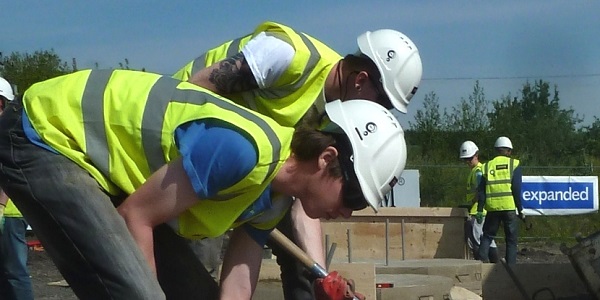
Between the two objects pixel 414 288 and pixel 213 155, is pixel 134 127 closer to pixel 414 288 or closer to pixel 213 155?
pixel 213 155

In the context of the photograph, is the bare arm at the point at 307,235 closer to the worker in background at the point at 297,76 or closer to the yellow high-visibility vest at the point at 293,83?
the worker in background at the point at 297,76

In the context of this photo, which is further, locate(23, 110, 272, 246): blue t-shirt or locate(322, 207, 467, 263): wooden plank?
locate(322, 207, 467, 263): wooden plank

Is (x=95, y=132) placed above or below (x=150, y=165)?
above

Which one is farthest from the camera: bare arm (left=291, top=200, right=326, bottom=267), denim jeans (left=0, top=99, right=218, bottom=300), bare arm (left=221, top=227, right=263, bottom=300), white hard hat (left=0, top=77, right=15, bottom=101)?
white hard hat (left=0, top=77, right=15, bottom=101)

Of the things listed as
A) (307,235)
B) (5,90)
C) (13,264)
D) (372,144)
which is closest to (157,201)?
(372,144)

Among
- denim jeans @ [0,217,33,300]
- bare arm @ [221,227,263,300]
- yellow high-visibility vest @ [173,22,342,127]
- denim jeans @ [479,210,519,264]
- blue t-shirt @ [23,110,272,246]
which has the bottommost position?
denim jeans @ [479,210,519,264]

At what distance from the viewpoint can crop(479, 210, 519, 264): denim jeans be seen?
13781 millimetres

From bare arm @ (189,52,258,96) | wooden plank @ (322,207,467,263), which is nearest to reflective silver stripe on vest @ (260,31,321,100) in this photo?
bare arm @ (189,52,258,96)

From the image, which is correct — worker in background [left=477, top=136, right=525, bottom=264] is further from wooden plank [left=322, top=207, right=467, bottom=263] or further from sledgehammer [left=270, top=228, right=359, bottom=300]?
sledgehammer [left=270, top=228, right=359, bottom=300]

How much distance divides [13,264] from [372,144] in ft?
14.0

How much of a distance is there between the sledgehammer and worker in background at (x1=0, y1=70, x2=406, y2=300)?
956mm

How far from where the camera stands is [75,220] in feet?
11.3

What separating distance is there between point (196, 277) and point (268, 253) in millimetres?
5527

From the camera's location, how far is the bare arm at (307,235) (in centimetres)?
495
